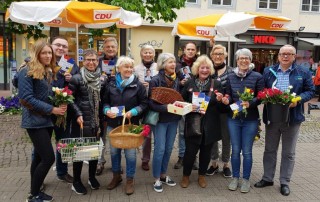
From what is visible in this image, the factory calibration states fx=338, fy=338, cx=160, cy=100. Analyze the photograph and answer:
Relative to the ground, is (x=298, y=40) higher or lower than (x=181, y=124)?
higher

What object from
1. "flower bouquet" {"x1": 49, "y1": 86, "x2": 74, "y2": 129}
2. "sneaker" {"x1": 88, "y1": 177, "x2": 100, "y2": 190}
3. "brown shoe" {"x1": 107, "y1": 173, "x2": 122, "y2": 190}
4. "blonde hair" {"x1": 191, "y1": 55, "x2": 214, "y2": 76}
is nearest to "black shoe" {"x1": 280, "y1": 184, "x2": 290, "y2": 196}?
"blonde hair" {"x1": 191, "y1": 55, "x2": 214, "y2": 76}

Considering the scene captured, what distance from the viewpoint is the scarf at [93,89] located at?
455 cm

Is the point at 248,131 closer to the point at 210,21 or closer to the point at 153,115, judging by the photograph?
the point at 153,115

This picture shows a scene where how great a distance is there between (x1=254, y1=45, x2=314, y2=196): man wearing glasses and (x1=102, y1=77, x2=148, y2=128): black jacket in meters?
1.80

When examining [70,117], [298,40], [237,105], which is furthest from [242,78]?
[298,40]

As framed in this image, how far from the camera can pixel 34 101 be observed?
4.00 m

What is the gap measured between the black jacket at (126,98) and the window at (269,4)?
17092mm

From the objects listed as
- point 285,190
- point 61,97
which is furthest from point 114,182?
point 285,190

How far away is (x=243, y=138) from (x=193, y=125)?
0.74 metres

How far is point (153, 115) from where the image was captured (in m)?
4.74

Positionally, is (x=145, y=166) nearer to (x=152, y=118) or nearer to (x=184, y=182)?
(x=184, y=182)

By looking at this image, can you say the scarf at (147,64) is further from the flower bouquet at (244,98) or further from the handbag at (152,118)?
the flower bouquet at (244,98)

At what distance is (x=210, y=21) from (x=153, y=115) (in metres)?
2.55

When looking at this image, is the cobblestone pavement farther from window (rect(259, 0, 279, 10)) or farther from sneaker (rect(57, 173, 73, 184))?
window (rect(259, 0, 279, 10))
